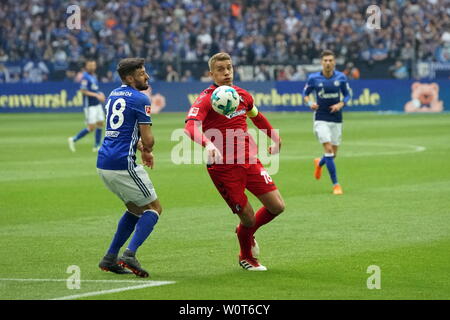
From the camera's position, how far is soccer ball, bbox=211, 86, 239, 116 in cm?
927

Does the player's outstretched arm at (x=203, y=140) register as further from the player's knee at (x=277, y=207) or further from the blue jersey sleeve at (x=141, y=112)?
the player's knee at (x=277, y=207)

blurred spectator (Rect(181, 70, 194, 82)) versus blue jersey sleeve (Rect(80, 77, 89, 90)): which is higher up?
blue jersey sleeve (Rect(80, 77, 89, 90))

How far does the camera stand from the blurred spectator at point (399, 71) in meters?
41.8

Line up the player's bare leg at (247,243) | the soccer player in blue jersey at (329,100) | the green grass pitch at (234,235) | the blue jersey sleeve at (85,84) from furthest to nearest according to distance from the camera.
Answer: the blue jersey sleeve at (85,84)
the soccer player in blue jersey at (329,100)
the player's bare leg at (247,243)
the green grass pitch at (234,235)

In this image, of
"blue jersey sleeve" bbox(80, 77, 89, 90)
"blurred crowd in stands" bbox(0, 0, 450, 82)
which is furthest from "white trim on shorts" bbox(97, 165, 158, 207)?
"blurred crowd in stands" bbox(0, 0, 450, 82)

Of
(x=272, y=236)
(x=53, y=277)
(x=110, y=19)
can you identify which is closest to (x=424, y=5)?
(x=110, y=19)

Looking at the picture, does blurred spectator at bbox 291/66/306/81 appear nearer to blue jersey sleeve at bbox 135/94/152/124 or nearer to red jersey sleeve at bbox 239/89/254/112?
red jersey sleeve at bbox 239/89/254/112

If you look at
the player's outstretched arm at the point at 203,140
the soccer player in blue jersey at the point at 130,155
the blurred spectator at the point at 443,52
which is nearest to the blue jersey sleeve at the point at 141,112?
the soccer player in blue jersey at the point at 130,155

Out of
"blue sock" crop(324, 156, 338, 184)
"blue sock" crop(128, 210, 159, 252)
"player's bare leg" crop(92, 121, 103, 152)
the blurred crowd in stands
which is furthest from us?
the blurred crowd in stands

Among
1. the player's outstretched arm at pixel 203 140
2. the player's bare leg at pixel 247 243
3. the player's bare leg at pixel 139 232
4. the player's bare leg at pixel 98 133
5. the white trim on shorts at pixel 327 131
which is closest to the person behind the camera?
the player's outstretched arm at pixel 203 140

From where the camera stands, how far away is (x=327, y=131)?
17406 mm

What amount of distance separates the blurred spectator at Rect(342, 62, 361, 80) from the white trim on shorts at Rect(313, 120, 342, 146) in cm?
2442

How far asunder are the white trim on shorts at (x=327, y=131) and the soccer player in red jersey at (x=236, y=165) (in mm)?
7755

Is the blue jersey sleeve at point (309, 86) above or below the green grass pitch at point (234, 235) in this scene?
above
